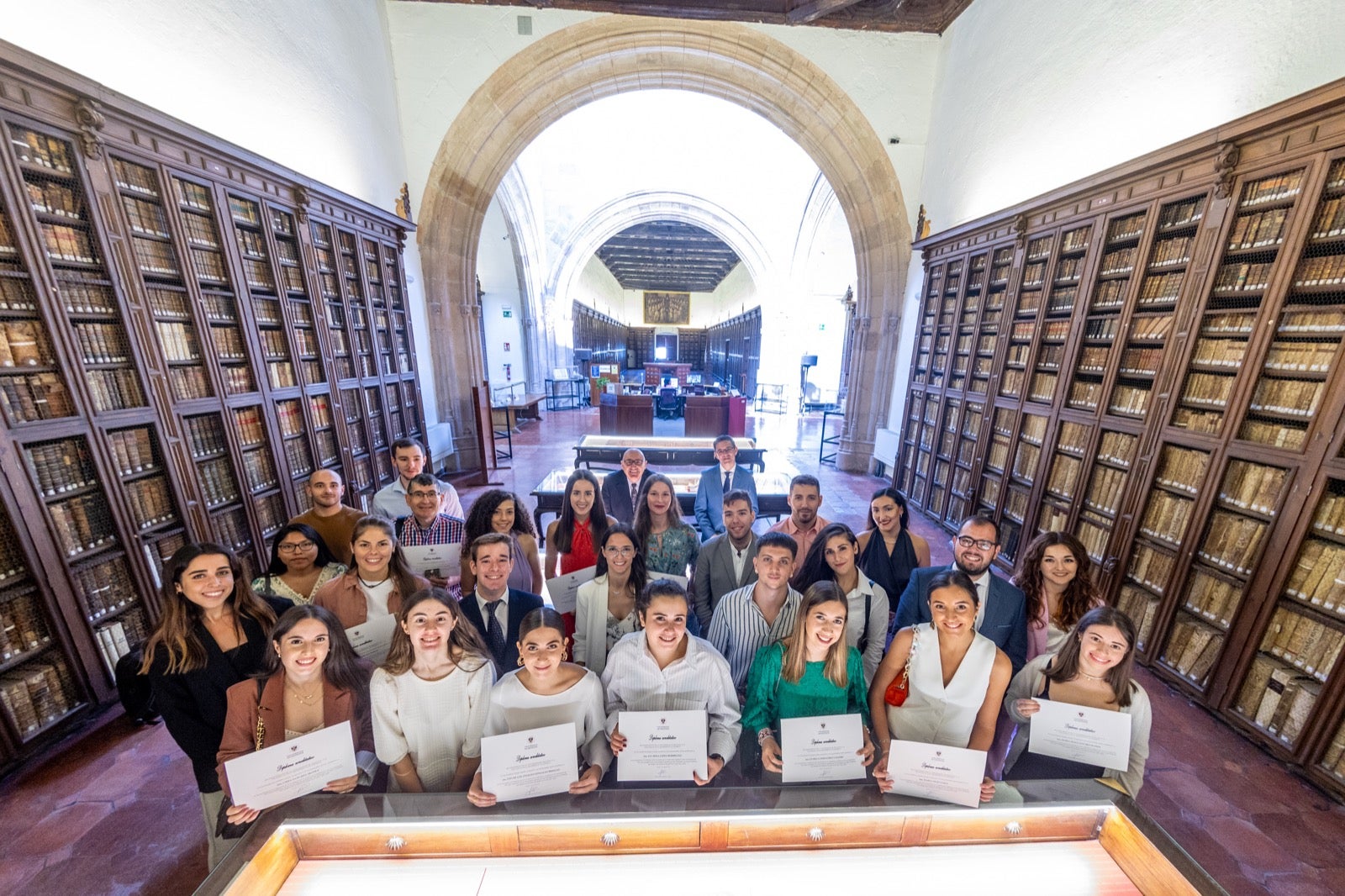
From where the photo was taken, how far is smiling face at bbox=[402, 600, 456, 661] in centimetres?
159

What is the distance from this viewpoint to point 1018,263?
4.73 metres

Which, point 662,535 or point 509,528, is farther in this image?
point 662,535

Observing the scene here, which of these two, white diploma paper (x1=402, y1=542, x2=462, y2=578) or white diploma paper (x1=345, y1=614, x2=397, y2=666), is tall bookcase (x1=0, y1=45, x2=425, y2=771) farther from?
white diploma paper (x1=345, y1=614, x2=397, y2=666)

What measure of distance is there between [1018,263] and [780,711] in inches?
202

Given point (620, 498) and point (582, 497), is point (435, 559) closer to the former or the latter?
point (582, 497)

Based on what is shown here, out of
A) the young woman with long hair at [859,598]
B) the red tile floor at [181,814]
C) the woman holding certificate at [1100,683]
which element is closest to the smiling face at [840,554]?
the young woman with long hair at [859,598]

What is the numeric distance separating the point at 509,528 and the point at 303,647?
1241 millimetres

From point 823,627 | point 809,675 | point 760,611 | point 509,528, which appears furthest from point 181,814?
point 823,627

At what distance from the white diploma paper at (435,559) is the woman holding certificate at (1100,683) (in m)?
2.91

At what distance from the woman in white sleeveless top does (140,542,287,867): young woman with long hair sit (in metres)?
2.56

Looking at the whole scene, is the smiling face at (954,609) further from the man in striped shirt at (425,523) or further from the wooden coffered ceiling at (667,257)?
the wooden coffered ceiling at (667,257)

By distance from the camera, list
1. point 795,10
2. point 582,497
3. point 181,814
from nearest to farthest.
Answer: point 181,814
point 582,497
point 795,10

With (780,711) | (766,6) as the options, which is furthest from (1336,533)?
(766,6)

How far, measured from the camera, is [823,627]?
1.66m
